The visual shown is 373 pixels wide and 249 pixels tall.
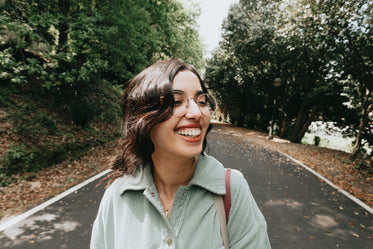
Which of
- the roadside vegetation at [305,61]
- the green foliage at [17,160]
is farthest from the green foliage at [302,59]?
the green foliage at [17,160]

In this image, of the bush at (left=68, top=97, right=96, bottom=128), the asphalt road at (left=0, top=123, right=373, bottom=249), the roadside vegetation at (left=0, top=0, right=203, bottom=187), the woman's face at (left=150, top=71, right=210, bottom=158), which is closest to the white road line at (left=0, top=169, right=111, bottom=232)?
the asphalt road at (left=0, top=123, right=373, bottom=249)

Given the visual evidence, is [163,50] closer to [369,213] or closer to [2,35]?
[2,35]

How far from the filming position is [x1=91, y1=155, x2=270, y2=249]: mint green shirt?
1.17 m

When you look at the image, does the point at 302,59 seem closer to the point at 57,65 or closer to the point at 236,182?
the point at 57,65

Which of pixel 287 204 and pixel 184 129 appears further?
pixel 287 204

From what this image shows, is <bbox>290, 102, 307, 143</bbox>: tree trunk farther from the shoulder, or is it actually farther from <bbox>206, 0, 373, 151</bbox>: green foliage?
the shoulder

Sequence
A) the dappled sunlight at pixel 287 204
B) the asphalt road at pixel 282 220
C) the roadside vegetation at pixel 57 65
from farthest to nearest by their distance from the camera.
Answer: the roadside vegetation at pixel 57 65 < the dappled sunlight at pixel 287 204 < the asphalt road at pixel 282 220

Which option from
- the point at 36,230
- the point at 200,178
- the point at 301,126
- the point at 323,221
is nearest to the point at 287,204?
the point at 323,221

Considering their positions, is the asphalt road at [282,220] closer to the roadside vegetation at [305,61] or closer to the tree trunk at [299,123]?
the roadside vegetation at [305,61]

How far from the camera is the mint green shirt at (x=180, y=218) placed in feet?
3.84

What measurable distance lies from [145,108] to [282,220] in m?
4.34

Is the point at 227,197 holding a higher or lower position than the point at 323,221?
higher

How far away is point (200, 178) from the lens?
4.18 feet

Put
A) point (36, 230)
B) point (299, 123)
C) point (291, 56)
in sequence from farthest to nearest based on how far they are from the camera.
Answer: point (299, 123) → point (291, 56) → point (36, 230)
